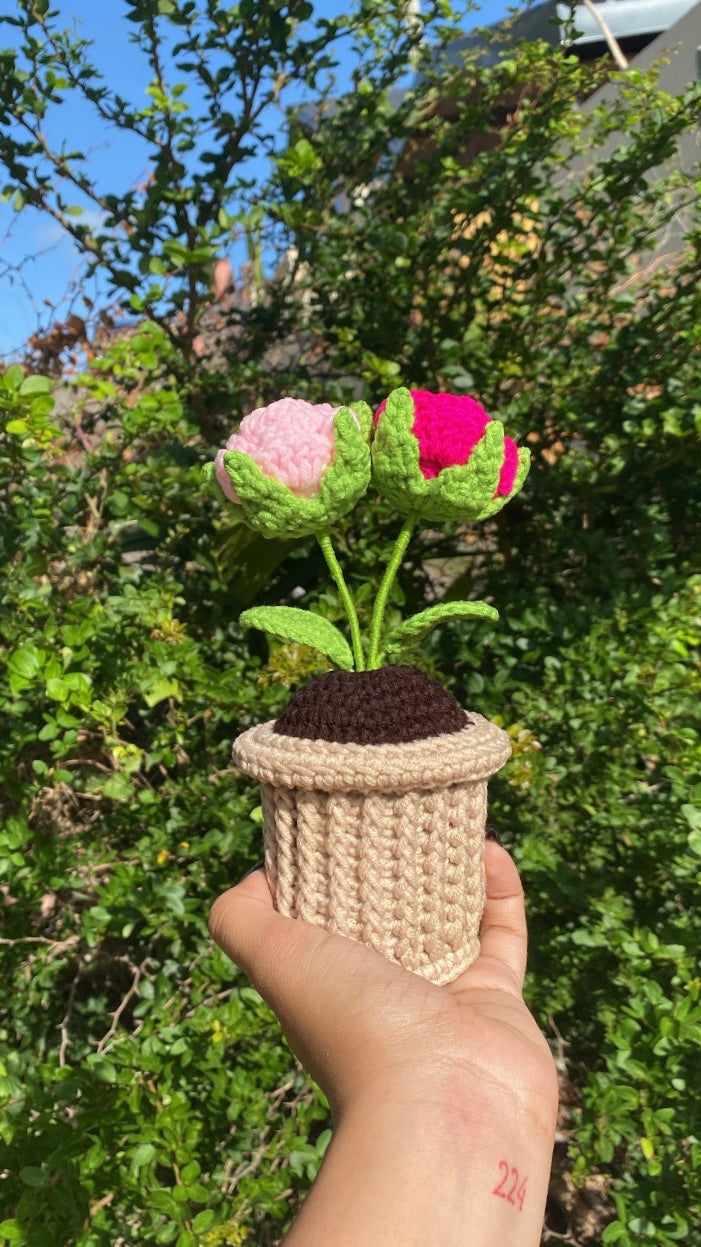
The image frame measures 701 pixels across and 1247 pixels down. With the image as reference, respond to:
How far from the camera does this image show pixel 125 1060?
1020 mm

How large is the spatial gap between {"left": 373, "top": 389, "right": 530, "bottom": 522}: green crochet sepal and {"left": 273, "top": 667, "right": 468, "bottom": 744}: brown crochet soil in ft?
0.65

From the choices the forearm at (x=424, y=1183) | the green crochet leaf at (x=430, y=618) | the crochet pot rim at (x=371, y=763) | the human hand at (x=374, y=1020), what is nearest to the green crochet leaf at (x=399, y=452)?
the green crochet leaf at (x=430, y=618)

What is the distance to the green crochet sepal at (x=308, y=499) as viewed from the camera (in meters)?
0.77

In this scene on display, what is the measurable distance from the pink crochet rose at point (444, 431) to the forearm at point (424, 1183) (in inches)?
23.9

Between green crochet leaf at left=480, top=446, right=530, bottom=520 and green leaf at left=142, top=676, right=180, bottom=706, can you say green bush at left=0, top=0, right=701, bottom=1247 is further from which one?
Answer: green crochet leaf at left=480, top=446, right=530, bottom=520

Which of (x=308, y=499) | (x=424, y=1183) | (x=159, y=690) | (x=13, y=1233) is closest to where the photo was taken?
(x=424, y=1183)

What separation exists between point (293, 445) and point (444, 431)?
16 centimetres

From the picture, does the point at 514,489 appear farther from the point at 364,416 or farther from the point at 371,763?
the point at 371,763

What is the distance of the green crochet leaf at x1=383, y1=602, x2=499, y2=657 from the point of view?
85 centimetres

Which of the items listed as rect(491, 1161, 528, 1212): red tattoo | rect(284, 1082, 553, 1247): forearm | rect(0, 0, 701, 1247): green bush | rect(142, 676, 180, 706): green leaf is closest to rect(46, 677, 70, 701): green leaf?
rect(0, 0, 701, 1247): green bush

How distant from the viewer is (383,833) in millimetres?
756

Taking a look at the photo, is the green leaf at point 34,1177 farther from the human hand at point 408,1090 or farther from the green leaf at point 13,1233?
the human hand at point 408,1090

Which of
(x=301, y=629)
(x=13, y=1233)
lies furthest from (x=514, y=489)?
(x=13, y=1233)

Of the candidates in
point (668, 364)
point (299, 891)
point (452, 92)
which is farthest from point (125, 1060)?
point (452, 92)
